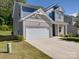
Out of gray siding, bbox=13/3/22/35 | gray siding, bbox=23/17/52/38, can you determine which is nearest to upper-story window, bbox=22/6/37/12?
gray siding, bbox=13/3/22/35

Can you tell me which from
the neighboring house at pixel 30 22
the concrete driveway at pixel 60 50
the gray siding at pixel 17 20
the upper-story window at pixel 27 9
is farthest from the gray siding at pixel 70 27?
the concrete driveway at pixel 60 50

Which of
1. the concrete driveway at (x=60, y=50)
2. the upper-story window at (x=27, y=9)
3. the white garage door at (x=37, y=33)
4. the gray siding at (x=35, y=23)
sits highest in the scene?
the upper-story window at (x=27, y=9)

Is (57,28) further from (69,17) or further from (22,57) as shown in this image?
(22,57)

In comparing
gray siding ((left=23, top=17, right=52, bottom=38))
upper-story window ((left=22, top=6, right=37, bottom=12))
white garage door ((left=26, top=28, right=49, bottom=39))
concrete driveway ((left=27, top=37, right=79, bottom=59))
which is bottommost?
concrete driveway ((left=27, top=37, right=79, bottom=59))

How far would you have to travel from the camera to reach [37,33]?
91.1 feet

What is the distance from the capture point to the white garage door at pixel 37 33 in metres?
26.5

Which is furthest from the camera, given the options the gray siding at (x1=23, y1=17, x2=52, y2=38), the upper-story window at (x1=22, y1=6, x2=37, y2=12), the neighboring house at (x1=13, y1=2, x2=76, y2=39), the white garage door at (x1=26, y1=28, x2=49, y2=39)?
the upper-story window at (x1=22, y1=6, x2=37, y2=12)

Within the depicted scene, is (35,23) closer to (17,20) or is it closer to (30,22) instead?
(30,22)

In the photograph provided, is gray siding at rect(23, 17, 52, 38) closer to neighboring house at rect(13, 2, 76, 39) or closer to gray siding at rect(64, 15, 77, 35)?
neighboring house at rect(13, 2, 76, 39)

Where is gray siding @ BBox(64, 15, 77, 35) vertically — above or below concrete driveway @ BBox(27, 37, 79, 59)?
above

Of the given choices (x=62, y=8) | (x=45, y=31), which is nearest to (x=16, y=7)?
(x=45, y=31)

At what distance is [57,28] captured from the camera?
34219 mm

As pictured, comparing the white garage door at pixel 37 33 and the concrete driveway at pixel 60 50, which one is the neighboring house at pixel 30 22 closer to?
the white garage door at pixel 37 33

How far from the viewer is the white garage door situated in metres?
26.5
